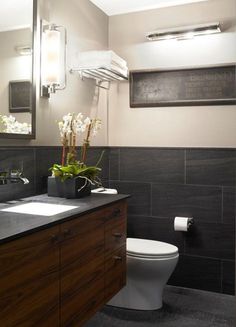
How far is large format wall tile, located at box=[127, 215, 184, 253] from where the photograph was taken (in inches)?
123

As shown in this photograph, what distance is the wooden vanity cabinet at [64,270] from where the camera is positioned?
1.37m

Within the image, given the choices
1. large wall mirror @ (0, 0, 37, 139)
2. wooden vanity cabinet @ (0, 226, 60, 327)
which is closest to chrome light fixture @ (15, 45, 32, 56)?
large wall mirror @ (0, 0, 37, 139)

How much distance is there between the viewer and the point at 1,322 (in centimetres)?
129

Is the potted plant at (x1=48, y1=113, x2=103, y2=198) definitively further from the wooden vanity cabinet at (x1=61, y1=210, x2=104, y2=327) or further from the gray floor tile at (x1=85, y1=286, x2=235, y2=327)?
the gray floor tile at (x1=85, y1=286, x2=235, y2=327)

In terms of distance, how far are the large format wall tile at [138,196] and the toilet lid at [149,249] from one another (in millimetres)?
466

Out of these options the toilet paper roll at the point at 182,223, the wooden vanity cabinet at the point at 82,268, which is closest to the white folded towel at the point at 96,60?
the wooden vanity cabinet at the point at 82,268

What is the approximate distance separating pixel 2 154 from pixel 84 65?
3.52 feet

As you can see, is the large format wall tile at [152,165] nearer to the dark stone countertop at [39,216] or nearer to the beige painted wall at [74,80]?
the beige painted wall at [74,80]

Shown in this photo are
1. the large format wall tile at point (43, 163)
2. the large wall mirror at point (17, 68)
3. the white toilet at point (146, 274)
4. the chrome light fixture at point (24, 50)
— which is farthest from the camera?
the white toilet at point (146, 274)

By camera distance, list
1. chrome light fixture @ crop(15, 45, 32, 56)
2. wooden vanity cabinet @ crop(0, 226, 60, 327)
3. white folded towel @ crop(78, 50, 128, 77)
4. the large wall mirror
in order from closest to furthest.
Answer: wooden vanity cabinet @ crop(0, 226, 60, 327), the large wall mirror, chrome light fixture @ crop(15, 45, 32, 56), white folded towel @ crop(78, 50, 128, 77)

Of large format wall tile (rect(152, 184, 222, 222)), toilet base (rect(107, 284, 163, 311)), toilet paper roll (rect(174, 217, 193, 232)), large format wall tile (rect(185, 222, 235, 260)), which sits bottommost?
toilet base (rect(107, 284, 163, 311))

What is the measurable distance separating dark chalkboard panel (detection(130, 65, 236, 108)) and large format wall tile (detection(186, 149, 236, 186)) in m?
0.42

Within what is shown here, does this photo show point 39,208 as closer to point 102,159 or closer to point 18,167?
point 18,167

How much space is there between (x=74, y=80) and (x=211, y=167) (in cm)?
133
